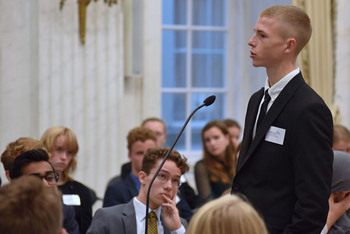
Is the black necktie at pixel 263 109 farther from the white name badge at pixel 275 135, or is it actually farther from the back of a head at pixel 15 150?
the back of a head at pixel 15 150

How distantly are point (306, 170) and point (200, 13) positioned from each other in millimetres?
4880

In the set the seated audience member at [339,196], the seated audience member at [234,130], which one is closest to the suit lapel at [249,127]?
the seated audience member at [339,196]

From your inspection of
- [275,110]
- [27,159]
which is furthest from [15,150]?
[275,110]

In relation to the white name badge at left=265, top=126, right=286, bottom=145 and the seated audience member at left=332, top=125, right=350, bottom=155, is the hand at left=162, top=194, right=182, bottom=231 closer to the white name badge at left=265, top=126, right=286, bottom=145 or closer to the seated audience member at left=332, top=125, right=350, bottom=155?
the white name badge at left=265, top=126, right=286, bottom=145

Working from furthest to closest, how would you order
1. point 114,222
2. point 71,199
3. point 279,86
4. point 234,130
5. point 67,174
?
point 234,130
point 67,174
point 71,199
point 114,222
point 279,86

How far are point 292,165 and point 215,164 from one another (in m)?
2.94

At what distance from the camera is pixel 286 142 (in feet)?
7.62

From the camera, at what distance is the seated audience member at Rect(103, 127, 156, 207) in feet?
13.8

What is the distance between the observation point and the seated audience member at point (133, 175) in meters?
4.21

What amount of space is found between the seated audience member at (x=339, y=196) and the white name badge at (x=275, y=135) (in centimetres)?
53

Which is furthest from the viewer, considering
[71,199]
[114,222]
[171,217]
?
[71,199]

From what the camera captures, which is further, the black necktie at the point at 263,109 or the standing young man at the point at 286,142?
the black necktie at the point at 263,109

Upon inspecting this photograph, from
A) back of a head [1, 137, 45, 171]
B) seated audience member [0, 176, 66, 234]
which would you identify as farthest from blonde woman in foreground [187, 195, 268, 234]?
back of a head [1, 137, 45, 171]

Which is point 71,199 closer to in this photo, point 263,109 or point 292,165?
point 263,109
